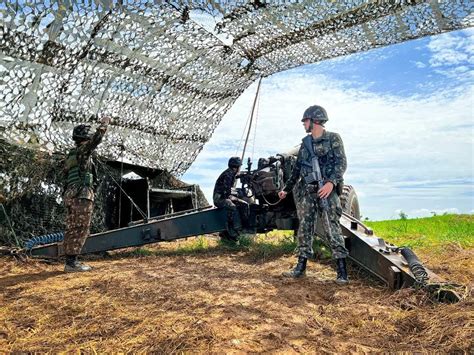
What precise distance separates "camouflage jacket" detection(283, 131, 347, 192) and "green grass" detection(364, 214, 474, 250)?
267cm

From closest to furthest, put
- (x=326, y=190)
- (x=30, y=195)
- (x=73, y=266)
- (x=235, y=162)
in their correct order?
(x=326, y=190), (x=73, y=266), (x=30, y=195), (x=235, y=162)

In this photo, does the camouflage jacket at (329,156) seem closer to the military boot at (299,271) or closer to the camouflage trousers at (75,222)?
the military boot at (299,271)

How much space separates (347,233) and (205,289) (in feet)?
5.64

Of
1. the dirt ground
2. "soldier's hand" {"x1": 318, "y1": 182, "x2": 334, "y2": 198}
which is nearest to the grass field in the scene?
the dirt ground

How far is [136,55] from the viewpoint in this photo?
255 inches

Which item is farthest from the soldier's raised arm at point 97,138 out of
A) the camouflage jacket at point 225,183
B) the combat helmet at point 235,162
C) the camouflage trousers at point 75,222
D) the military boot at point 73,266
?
the combat helmet at point 235,162

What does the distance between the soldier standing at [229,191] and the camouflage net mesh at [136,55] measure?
1.99 meters

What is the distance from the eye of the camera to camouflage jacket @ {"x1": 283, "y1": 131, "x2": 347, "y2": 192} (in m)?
4.35

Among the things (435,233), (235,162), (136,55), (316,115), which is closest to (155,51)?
(136,55)

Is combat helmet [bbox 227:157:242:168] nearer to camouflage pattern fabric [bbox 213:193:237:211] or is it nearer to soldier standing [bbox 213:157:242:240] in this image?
soldier standing [bbox 213:157:242:240]

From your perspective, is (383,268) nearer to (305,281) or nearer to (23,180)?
(305,281)

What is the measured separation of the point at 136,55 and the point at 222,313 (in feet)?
15.4

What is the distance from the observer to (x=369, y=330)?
9.19ft

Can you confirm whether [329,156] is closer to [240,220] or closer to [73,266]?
[240,220]
